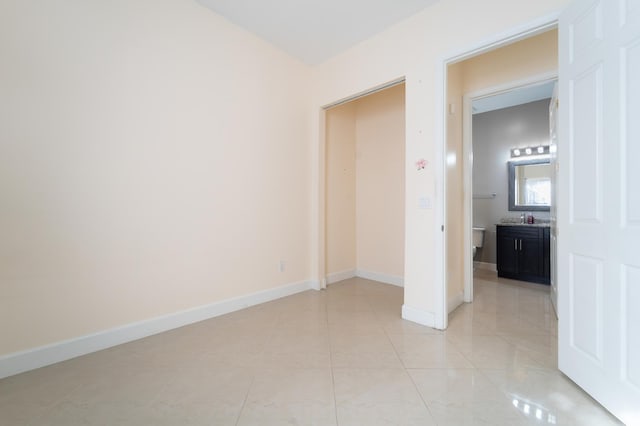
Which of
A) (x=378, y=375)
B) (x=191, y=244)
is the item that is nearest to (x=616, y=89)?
(x=378, y=375)

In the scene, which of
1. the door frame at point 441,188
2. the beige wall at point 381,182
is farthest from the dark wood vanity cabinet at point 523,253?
the door frame at point 441,188

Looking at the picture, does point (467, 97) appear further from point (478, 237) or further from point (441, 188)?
point (478, 237)

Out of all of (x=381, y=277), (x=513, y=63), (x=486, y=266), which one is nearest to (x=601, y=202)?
(x=513, y=63)

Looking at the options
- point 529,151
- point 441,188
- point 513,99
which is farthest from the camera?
point 529,151

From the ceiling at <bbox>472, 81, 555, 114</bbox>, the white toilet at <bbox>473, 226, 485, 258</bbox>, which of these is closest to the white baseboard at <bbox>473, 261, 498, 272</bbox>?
the white toilet at <bbox>473, 226, 485, 258</bbox>

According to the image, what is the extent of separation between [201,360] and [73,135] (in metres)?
Result: 1.88

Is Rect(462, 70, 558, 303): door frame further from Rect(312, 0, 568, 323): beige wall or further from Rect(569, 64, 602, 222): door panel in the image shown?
Rect(569, 64, 602, 222): door panel

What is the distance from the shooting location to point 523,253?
13.2 feet

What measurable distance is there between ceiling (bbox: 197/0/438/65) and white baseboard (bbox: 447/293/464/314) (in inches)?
117

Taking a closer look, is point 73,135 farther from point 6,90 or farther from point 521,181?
point 521,181

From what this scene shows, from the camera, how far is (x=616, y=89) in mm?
1396

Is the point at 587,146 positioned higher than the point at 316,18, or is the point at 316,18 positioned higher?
the point at 316,18

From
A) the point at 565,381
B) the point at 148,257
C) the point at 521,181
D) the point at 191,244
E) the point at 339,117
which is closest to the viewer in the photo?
the point at 565,381

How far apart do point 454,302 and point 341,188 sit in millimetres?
2159
